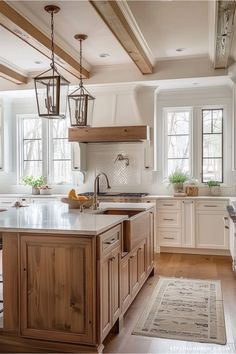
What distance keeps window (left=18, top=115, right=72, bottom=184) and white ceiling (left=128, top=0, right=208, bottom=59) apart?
2.61m

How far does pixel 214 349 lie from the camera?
261 cm

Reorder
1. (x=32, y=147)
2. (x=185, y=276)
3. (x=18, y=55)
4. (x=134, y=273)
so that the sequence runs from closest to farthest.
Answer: (x=134, y=273) < (x=185, y=276) < (x=18, y=55) < (x=32, y=147)

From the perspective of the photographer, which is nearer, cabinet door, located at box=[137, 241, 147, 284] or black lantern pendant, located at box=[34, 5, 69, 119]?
black lantern pendant, located at box=[34, 5, 69, 119]

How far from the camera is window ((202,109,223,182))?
609cm

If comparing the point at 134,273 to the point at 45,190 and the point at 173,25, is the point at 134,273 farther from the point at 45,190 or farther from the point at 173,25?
the point at 45,190

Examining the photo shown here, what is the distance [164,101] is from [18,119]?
2.86m

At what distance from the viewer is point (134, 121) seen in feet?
19.6

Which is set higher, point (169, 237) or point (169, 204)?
point (169, 204)

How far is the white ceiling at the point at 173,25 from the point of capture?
3.53 metres

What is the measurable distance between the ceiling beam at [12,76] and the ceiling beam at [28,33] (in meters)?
0.91

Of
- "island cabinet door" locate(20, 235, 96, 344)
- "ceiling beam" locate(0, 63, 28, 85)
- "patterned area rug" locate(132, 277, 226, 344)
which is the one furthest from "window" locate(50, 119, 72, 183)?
Answer: "island cabinet door" locate(20, 235, 96, 344)

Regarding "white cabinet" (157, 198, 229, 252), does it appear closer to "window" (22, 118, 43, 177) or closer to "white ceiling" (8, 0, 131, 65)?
→ "white ceiling" (8, 0, 131, 65)

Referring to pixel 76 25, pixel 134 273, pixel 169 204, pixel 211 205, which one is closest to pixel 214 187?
pixel 211 205

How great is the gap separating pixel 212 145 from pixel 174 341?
13.2 feet
